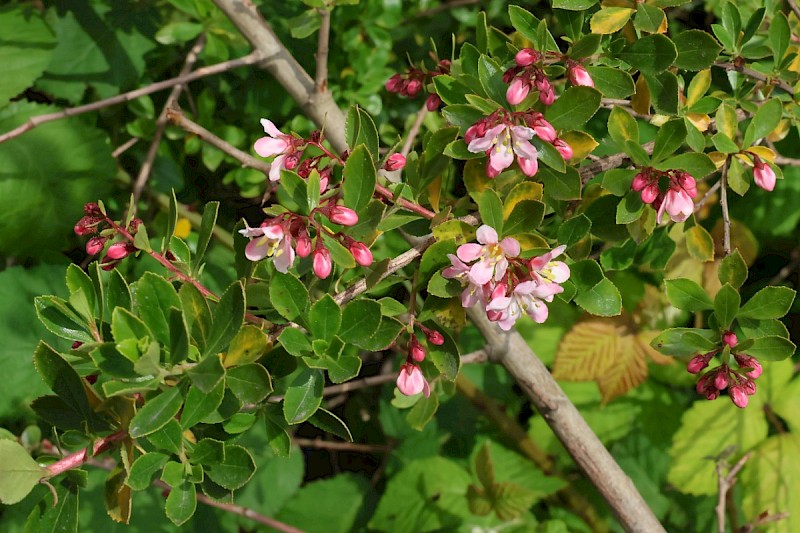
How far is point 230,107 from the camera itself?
171cm

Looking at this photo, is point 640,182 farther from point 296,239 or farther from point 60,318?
point 60,318

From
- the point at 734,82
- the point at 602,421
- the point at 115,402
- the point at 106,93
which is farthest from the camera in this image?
the point at 602,421

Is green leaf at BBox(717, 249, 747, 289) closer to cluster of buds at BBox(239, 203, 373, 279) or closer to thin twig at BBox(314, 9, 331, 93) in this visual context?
cluster of buds at BBox(239, 203, 373, 279)

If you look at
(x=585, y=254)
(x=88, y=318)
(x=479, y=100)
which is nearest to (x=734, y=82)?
(x=585, y=254)

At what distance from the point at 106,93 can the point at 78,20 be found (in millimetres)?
193

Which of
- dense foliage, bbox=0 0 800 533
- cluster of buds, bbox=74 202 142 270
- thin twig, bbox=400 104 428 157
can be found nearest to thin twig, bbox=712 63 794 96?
dense foliage, bbox=0 0 800 533

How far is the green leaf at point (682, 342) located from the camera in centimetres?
91

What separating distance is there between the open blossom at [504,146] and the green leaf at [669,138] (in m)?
0.17

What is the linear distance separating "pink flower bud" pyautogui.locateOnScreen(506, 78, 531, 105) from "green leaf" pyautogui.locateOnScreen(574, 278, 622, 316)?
0.79 ft

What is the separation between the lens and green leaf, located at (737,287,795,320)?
899 mm

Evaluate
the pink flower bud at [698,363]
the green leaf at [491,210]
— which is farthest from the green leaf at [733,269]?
the green leaf at [491,210]

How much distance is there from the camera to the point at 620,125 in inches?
35.3

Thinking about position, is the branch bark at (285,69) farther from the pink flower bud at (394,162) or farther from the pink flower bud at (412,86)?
the pink flower bud at (394,162)

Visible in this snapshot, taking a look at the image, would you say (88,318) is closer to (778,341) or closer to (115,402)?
(115,402)
